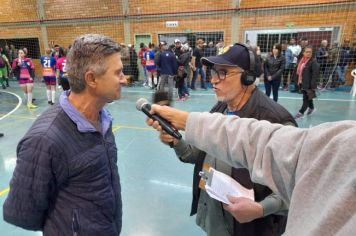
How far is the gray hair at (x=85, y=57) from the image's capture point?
1.67 m

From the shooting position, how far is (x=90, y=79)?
173 cm

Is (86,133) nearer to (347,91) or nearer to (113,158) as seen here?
(113,158)

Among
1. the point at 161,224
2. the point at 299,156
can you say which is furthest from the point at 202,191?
the point at 161,224

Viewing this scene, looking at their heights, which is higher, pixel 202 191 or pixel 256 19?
pixel 256 19

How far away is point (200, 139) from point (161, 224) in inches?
102

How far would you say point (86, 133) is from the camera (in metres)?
1.68

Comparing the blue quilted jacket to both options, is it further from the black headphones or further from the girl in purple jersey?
the girl in purple jersey

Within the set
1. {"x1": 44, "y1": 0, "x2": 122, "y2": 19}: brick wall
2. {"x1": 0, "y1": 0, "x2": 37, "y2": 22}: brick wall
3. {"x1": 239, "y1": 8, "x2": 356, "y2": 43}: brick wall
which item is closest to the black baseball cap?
{"x1": 239, "y1": 8, "x2": 356, "y2": 43}: brick wall

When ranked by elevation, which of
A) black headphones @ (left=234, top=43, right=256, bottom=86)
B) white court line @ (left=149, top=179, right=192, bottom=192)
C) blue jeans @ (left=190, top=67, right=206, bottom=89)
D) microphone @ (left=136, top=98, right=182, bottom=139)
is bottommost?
white court line @ (left=149, top=179, right=192, bottom=192)

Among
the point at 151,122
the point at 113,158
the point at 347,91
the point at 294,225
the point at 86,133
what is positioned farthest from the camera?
the point at 347,91

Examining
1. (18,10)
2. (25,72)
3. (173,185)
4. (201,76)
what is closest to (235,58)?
(173,185)

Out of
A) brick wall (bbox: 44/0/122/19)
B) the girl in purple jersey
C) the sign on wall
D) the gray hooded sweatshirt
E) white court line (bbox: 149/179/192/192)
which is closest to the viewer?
the gray hooded sweatshirt

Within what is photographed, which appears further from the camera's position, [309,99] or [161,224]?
[309,99]

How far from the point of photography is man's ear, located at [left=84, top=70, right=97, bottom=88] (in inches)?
67.1
